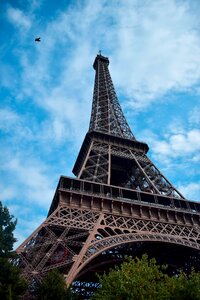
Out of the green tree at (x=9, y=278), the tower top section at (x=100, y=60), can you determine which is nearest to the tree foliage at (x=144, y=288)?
the green tree at (x=9, y=278)

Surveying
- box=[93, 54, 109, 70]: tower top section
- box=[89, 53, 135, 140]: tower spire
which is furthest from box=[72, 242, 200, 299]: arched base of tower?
box=[93, 54, 109, 70]: tower top section

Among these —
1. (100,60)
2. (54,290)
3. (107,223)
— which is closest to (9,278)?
(54,290)

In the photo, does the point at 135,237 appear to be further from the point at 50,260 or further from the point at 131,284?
the point at 131,284

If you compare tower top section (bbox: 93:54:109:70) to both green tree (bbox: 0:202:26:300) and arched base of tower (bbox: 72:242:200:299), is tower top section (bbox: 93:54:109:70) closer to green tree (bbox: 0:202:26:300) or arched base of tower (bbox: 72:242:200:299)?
arched base of tower (bbox: 72:242:200:299)

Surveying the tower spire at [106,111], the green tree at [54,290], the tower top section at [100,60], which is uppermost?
the tower top section at [100,60]

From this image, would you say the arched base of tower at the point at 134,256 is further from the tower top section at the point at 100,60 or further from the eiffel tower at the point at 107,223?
the tower top section at the point at 100,60

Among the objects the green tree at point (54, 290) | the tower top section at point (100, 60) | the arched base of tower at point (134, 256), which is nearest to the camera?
the green tree at point (54, 290)
